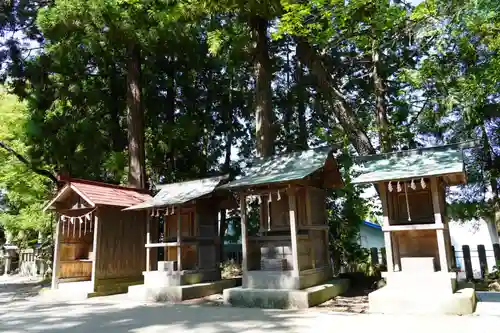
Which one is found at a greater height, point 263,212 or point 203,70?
point 203,70

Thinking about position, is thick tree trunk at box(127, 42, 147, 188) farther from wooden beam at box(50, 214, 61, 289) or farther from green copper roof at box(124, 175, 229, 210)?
wooden beam at box(50, 214, 61, 289)

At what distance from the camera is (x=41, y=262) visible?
2166 centimetres

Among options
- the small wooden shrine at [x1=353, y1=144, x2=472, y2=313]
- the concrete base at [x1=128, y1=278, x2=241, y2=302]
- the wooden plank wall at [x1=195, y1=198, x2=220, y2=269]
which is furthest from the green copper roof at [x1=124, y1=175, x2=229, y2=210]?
the small wooden shrine at [x1=353, y1=144, x2=472, y2=313]

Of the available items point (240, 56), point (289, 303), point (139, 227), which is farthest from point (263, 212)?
point (240, 56)

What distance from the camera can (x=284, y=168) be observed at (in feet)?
34.8

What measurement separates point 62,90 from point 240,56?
7.83 meters

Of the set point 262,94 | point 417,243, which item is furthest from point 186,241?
point 417,243

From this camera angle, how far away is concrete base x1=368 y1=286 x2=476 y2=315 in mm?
7398

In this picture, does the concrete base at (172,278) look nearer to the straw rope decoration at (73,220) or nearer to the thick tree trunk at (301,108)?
the straw rope decoration at (73,220)

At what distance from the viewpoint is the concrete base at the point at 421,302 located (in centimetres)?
740

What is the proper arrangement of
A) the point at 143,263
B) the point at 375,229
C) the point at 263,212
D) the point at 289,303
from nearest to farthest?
the point at 289,303 → the point at 263,212 → the point at 143,263 → the point at 375,229

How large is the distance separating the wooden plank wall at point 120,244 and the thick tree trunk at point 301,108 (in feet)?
25.0

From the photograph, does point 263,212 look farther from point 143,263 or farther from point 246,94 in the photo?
point 246,94

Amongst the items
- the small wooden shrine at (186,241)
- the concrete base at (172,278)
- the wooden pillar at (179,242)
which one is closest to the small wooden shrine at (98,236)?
the small wooden shrine at (186,241)
